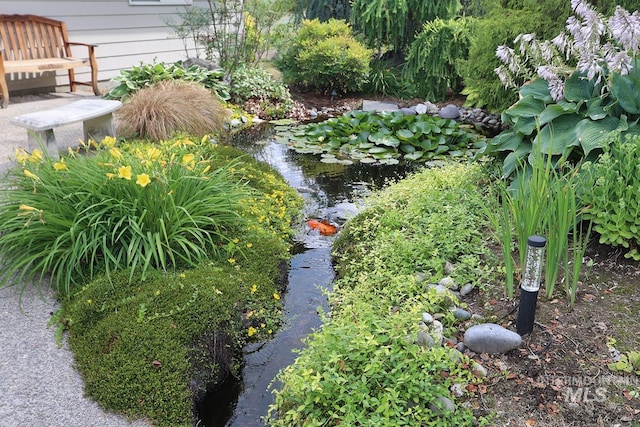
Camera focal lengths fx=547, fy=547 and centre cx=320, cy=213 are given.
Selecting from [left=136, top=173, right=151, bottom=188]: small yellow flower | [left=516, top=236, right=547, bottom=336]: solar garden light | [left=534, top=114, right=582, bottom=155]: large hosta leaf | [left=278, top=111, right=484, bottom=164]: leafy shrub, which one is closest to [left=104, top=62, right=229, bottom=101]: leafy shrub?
[left=278, top=111, right=484, bottom=164]: leafy shrub

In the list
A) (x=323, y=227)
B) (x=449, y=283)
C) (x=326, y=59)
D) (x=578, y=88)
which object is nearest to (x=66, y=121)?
(x=323, y=227)

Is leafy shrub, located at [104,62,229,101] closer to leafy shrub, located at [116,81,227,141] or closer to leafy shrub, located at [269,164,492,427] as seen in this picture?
leafy shrub, located at [116,81,227,141]

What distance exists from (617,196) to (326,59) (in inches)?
280

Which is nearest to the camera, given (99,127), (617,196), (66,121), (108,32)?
(617,196)

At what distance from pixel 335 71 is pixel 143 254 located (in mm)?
6845

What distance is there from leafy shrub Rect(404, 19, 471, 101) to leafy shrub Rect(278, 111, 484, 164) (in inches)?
99.9

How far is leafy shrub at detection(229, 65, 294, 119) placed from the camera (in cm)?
850

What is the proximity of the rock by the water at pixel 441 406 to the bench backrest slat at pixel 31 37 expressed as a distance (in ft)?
24.4

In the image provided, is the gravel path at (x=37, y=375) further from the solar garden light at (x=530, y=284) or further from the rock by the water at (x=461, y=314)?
the solar garden light at (x=530, y=284)

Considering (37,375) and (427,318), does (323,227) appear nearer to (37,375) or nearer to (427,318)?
(427,318)

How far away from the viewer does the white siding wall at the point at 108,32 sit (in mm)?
7824

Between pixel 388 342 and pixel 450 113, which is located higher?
pixel 450 113

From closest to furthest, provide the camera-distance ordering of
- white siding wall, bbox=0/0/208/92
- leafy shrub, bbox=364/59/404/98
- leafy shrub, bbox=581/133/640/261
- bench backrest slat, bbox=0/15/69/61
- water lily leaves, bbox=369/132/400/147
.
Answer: leafy shrub, bbox=581/133/640/261 → water lily leaves, bbox=369/132/400/147 → bench backrest slat, bbox=0/15/69/61 → white siding wall, bbox=0/0/208/92 → leafy shrub, bbox=364/59/404/98

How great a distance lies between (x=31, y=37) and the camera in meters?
7.54
